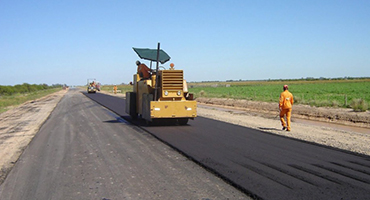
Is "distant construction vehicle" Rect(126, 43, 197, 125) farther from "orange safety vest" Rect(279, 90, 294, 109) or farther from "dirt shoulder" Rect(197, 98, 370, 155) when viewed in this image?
"orange safety vest" Rect(279, 90, 294, 109)

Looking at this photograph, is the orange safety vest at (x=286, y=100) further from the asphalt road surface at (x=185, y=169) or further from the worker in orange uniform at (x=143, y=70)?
the worker in orange uniform at (x=143, y=70)

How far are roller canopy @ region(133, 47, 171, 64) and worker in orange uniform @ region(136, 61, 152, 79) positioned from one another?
0.46m

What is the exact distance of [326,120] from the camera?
19.3 meters

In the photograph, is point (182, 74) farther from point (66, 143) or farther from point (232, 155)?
point (232, 155)

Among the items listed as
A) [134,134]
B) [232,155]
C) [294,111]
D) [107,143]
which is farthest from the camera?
[294,111]

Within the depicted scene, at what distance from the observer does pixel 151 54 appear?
53.8 ft

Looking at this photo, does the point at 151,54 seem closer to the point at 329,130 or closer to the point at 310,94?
the point at 329,130

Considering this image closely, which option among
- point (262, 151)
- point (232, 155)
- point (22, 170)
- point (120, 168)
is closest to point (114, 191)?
point (120, 168)

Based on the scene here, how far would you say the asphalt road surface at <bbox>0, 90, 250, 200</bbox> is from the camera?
6098mm

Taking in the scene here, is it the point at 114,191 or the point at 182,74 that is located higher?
the point at 182,74

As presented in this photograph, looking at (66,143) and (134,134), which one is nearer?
(66,143)

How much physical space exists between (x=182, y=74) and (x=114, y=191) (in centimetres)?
899

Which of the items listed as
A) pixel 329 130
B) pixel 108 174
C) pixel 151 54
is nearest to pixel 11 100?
pixel 151 54

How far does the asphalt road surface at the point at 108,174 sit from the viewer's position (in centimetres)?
610
